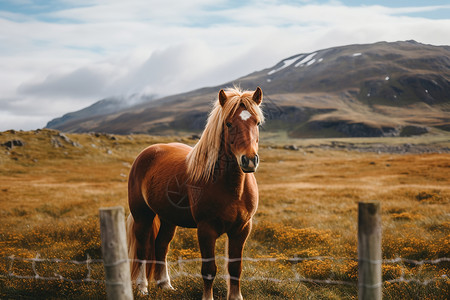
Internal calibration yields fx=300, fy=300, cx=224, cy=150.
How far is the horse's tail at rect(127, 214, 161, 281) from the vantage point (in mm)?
Answer: 5309

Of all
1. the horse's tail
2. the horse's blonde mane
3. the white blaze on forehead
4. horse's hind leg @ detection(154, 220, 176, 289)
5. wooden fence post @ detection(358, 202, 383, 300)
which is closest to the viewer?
wooden fence post @ detection(358, 202, 383, 300)

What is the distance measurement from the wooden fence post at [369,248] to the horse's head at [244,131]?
1.23m

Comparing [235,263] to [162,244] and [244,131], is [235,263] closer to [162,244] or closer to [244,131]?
[162,244]

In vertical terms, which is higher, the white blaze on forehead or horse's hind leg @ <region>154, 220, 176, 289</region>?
the white blaze on forehead

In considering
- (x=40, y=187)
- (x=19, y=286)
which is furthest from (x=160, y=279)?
(x=40, y=187)

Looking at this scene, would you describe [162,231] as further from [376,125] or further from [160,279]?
[376,125]

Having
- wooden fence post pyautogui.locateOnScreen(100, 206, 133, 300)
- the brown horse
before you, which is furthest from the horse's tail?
wooden fence post pyautogui.locateOnScreen(100, 206, 133, 300)

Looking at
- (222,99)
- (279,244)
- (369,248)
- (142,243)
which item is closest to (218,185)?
(222,99)

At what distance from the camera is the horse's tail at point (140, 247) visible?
17.4 ft

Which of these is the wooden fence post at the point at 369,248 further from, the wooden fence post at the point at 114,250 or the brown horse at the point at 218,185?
the wooden fence post at the point at 114,250

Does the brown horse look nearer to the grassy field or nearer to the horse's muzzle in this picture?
the horse's muzzle

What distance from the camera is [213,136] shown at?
4.25 m

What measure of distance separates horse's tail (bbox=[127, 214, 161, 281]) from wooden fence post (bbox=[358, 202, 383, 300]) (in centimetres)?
359

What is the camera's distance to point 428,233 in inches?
323
